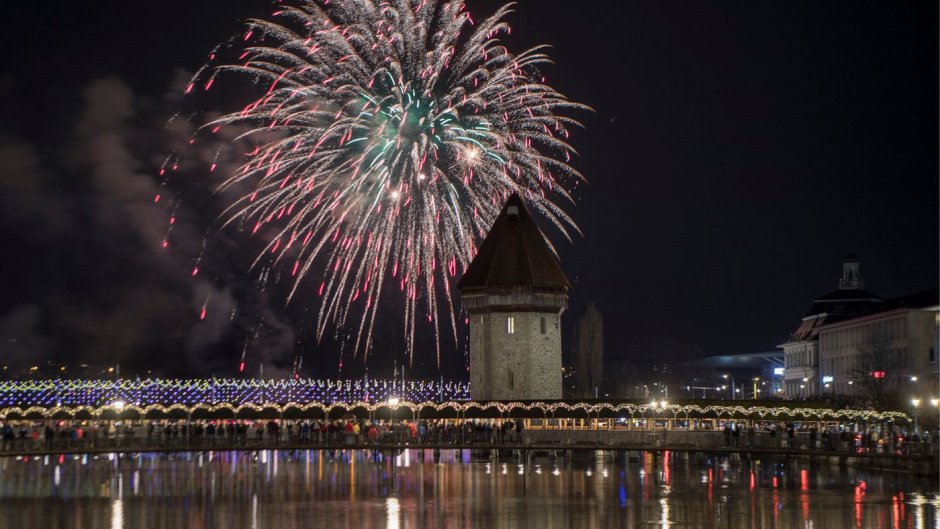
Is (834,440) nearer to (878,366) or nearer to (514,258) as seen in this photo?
(514,258)

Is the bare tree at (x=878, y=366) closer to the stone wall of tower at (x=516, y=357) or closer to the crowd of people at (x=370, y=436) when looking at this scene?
the crowd of people at (x=370, y=436)

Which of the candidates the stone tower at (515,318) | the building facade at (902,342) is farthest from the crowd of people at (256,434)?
the building facade at (902,342)

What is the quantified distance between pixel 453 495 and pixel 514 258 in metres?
39.6

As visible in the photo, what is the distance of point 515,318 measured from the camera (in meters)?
73.3

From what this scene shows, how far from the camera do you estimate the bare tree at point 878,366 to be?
88.9m

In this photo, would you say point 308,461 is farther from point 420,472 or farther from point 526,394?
point 526,394

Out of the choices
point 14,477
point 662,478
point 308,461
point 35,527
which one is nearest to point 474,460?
point 308,461

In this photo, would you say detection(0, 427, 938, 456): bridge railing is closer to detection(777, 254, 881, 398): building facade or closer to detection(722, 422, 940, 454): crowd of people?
detection(722, 422, 940, 454): crowd of people

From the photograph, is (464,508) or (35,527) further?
(464,508)

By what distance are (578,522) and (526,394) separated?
1635 inches

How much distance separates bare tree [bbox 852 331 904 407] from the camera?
88.9m

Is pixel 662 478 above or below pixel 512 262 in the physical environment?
below

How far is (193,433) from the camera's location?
61.6 m

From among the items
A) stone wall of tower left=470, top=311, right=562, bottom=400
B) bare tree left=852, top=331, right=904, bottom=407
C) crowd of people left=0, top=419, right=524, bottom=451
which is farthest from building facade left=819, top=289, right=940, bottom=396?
crowd of people left=0, top=419, right=524, bottom=451
